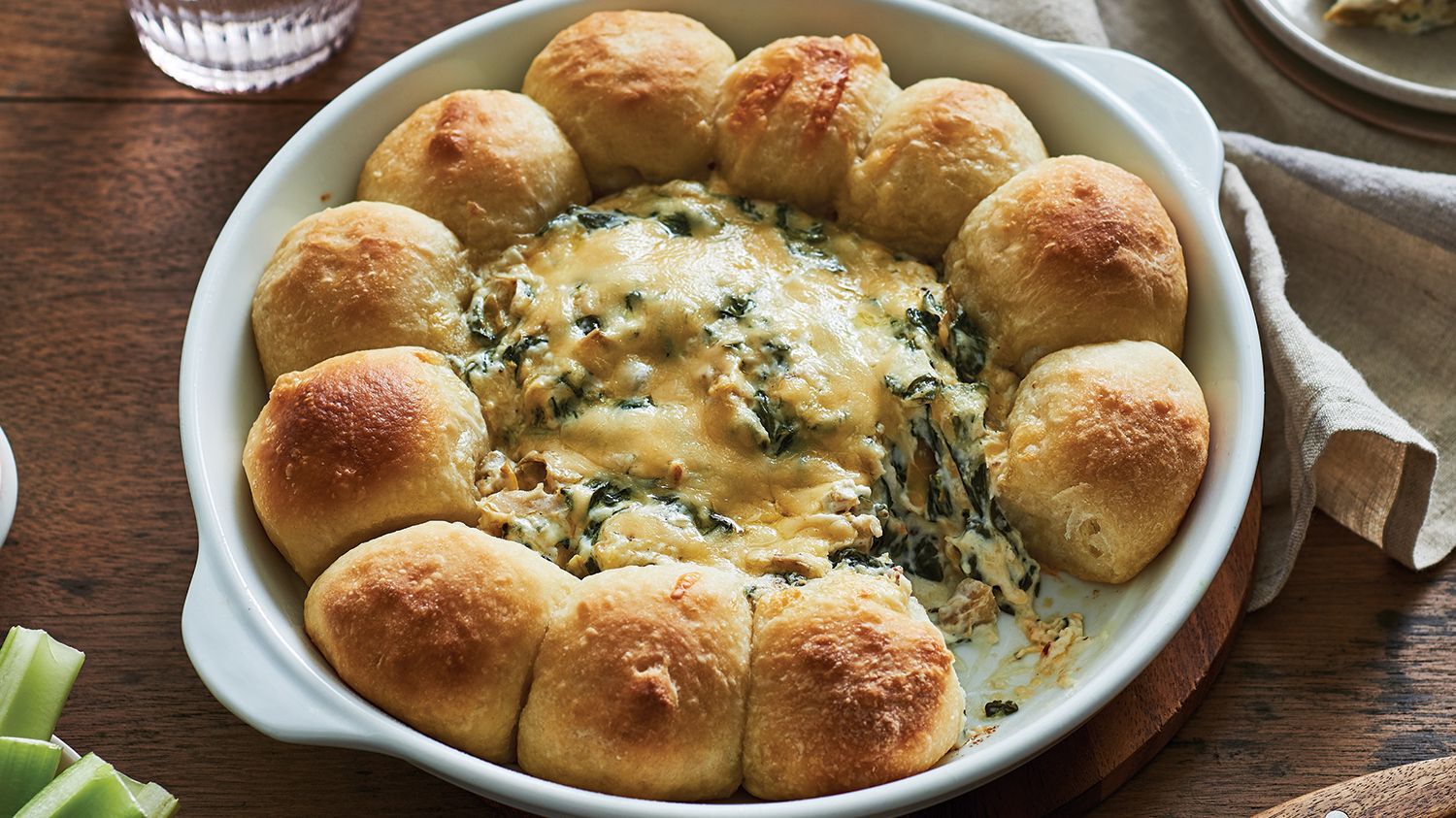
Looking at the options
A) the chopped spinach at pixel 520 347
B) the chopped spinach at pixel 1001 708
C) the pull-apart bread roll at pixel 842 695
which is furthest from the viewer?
the chopped spinach at pixel 520 347

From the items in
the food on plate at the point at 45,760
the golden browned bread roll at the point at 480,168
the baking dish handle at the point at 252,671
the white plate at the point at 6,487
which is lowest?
the white plate at the point at 6,487

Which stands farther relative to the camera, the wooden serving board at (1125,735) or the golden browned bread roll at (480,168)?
the golden browned bread roll at (480,168)

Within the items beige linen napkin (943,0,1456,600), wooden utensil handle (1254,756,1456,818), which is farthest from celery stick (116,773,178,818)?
beige linen napkin (943,0,1456,600)

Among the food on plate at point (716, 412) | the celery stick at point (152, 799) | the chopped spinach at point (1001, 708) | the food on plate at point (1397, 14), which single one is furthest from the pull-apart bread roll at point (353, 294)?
the food on plate at point (1397, 14)

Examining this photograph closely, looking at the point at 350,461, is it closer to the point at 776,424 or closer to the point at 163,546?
the point at 163,546

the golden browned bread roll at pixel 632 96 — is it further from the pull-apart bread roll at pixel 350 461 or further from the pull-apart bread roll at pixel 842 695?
the pull-apart bread roll at pixel 842 695

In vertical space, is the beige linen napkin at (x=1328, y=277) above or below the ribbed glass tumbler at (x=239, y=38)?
below

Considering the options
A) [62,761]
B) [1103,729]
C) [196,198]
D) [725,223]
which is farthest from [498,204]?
[1103,729]

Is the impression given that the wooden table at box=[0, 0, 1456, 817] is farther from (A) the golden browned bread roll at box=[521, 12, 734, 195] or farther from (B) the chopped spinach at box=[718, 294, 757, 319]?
(B) the chopped spinach at box=[718, 294, 757, 319]

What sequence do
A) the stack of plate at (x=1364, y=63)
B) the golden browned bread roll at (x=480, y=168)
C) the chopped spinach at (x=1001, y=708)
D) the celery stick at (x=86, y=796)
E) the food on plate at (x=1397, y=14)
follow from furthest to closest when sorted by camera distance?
the food on plate at (x=1397, y=14), the stack of plate at (x=1364, y=63), the golden browned bread roll at (x=480, y=168), the chopped spinach at (x=1001, y=708), the celery stick at (x=86, y=796)
